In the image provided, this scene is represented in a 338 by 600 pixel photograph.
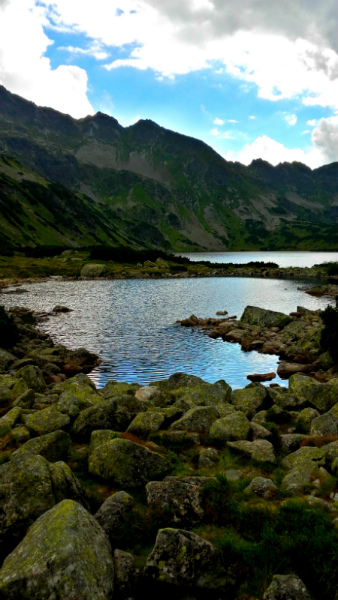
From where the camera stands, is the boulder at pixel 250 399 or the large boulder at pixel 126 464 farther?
the boulder at pixel 250 399

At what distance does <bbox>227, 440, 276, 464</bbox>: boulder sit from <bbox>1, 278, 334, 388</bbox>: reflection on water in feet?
A: 58.5

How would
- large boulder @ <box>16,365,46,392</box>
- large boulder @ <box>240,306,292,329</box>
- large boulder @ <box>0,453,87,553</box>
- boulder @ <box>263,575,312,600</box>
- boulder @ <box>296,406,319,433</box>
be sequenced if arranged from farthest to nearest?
1. large boulder @ <box>240,306,292,329</box>
2. large boulder @ <box>16,365,46,392</box>
3. boulder @ <box>296,406,319,433</box>
4. large boulder @ <box>0,453,87,553</box>
5. boulder @ <box>263,575,312,600</box>

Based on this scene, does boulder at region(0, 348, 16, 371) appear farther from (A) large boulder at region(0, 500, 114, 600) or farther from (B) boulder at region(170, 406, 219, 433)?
(A) large boulder at region(0, 500, 114, 600)

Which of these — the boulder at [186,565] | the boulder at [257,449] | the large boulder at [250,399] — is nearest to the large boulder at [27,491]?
the boulder at [186,565]

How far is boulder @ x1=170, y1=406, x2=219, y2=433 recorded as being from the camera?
53.6 ft

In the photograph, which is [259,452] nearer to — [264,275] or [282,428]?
[282,428]

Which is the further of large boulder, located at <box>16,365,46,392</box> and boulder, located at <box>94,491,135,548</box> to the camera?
large boulder, located at <box>16,365,46,392</box>

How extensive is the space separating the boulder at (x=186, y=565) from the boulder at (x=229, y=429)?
22.4 ft

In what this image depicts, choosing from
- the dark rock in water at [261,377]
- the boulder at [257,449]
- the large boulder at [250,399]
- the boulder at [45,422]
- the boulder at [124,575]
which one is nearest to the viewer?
the boulder at [124,575]

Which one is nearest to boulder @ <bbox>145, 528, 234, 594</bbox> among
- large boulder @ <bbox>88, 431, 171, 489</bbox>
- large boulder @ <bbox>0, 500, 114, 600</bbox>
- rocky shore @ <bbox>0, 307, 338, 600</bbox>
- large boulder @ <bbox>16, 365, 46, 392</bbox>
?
rocky shore @ <bbox>0, 307, 338, 600</bbox>

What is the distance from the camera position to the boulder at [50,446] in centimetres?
1322

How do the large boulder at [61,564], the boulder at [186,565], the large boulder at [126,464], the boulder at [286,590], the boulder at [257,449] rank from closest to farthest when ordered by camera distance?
the large boulder at [61,564] → the boulder at [286,590] → the boulder at [186,565] → the large boulder at [126,464] → the boulder at [257,449]

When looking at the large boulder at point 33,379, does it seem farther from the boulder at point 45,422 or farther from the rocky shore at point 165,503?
the boulder at point 45,422

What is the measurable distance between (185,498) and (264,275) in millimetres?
148591
